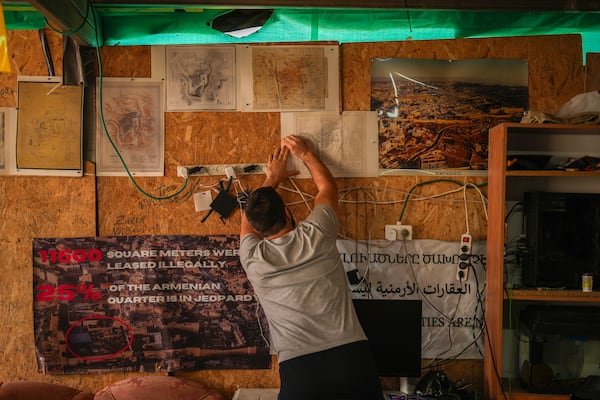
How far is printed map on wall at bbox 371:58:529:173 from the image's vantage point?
259cm

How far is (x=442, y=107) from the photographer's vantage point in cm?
260

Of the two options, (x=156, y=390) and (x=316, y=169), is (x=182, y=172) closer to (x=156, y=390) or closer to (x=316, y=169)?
(x=316, y=169)

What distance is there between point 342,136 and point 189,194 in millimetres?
924

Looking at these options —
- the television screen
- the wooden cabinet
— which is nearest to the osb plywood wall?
the wooden cabinet

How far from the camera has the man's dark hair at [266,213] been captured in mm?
2094

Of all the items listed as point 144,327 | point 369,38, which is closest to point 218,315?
point 144,327

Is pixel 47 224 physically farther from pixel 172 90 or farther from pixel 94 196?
pixel 172 90

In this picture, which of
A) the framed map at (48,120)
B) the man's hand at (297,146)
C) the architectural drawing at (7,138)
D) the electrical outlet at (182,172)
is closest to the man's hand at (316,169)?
the man's hand at (297,146)

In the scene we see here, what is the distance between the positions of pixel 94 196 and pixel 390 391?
6.50 ft

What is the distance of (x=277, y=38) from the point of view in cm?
265

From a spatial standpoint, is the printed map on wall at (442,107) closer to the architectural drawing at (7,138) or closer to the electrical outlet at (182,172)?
the electrical outlet at (182,172)

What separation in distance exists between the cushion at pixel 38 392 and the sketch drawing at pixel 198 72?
1631mm

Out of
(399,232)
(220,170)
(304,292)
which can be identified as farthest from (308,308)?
(220,170)

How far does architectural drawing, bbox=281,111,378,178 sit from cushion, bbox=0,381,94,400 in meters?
1.70
